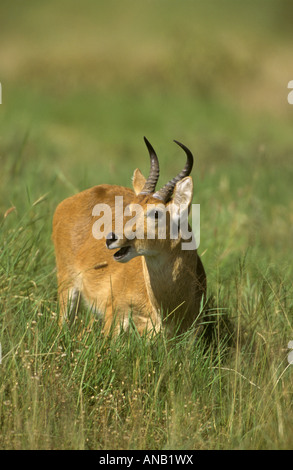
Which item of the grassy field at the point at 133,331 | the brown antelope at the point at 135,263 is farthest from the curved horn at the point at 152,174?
the grassy field at the point at 133,331

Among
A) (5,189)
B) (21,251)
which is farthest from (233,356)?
(5,189)

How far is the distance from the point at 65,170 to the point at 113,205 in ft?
17.6

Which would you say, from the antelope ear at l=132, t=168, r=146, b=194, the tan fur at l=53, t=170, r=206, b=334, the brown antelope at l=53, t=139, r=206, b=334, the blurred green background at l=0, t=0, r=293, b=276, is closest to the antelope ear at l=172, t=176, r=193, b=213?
the brown antelope at l=53, t=139, r=206, b=334

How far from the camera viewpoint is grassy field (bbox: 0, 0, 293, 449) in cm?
404

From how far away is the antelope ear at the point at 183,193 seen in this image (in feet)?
15.4

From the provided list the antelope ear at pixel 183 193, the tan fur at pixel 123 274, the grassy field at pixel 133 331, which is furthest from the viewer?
the tan fur at pixel 123 274

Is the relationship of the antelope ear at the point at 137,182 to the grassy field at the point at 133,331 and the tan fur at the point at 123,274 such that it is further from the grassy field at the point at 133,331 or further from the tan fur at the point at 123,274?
the grassy field at the point at 133,331

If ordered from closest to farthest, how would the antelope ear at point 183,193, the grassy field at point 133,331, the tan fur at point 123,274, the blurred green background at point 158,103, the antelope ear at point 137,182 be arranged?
the grassy field at point 133,331 < the antelope ear at point 183,193 < the tan fur at point 123,274 < the antelope ear at point 137,182 < the blurred green background at point 158,103

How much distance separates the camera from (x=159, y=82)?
26.6 m

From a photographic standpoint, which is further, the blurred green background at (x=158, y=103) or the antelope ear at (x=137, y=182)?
the blurred green background at (x=158, y=103)

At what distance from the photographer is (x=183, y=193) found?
474 centimetres

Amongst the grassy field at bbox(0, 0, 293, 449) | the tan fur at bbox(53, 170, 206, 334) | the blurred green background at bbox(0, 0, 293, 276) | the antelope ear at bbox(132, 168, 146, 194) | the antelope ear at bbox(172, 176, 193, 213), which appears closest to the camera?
the grassy field at bbox(0, 0, 293, 449)

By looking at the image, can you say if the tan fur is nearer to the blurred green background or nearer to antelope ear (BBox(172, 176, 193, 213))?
antelope ear (BBox(172, 176, 193, 213))
